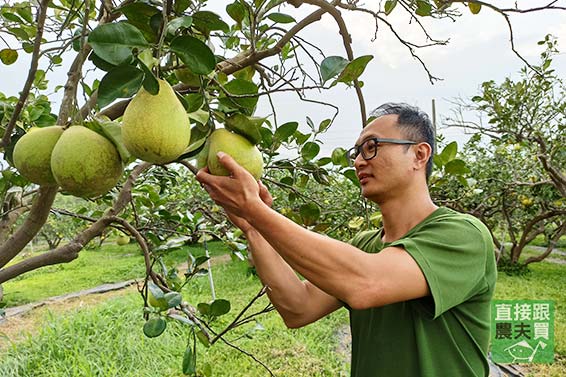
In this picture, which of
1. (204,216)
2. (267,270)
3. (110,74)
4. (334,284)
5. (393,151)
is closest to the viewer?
(110,74)

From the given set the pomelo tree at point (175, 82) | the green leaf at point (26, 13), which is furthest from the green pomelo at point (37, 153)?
the green leaf at point (26, 13)

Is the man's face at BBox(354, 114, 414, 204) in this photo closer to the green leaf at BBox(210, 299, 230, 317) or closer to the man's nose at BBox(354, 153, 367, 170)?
the man's nose at BBox(354, 153, 367, 170)

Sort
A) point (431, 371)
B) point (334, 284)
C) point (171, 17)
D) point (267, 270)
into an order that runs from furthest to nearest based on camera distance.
Result: point (267, 270) < point (431, 371) < point (334, 284) < point (171, 17)

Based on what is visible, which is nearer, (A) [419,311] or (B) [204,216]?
(A) [419,311]

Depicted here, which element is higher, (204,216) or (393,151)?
(393,151)

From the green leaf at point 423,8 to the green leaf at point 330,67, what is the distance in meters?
0.50

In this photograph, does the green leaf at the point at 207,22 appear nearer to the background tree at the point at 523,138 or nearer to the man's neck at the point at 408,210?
the man's neck at the point at 408,210

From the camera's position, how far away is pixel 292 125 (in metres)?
1.16

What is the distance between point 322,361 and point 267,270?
349 cm

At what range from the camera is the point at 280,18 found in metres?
1.04

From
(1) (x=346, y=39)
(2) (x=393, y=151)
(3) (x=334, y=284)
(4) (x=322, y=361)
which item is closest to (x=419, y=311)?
(3) (x=334, y=284)

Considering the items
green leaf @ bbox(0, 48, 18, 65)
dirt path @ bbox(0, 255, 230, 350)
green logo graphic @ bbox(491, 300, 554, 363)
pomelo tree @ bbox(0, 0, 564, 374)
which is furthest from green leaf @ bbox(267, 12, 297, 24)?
dirt path @ bbox(0, 255, 230, 350)

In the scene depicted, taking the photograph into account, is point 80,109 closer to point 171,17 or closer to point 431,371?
point 171,17

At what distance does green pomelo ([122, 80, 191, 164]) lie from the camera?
0.68 m
